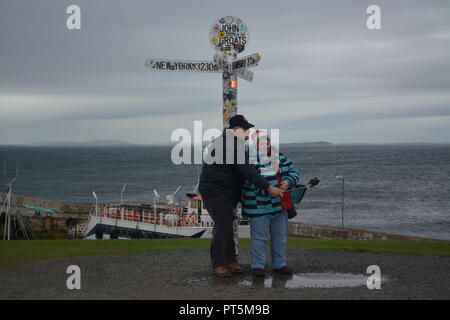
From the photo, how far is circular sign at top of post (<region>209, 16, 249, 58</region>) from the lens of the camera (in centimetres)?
1018

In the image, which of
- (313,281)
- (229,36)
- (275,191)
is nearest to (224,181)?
(275,191)

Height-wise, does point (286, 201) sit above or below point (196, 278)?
above

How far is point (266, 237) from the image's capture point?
8.88 meters

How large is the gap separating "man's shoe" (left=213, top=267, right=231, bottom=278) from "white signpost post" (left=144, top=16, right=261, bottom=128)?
7.73ft

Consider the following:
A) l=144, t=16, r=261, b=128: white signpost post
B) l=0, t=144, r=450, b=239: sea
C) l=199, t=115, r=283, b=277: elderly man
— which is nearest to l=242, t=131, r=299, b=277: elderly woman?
l=199, t=115, r=283, b=277: elderly man

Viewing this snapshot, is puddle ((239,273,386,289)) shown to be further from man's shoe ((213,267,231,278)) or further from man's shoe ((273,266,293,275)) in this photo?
man's shoe ((213,267,231,278))

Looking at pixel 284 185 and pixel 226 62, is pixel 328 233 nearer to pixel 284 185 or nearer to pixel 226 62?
pixel 226 62

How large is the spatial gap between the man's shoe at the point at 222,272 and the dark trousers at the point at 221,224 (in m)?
0.05

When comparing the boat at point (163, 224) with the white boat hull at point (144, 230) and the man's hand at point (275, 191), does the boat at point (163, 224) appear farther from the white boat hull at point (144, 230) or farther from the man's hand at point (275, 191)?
the man's hand at point (275, 191)

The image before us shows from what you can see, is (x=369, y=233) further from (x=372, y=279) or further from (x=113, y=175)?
(x=113, y=175)

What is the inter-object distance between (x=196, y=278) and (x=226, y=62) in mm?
3542

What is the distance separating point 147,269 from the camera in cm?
942

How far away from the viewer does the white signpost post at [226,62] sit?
10.1 m
